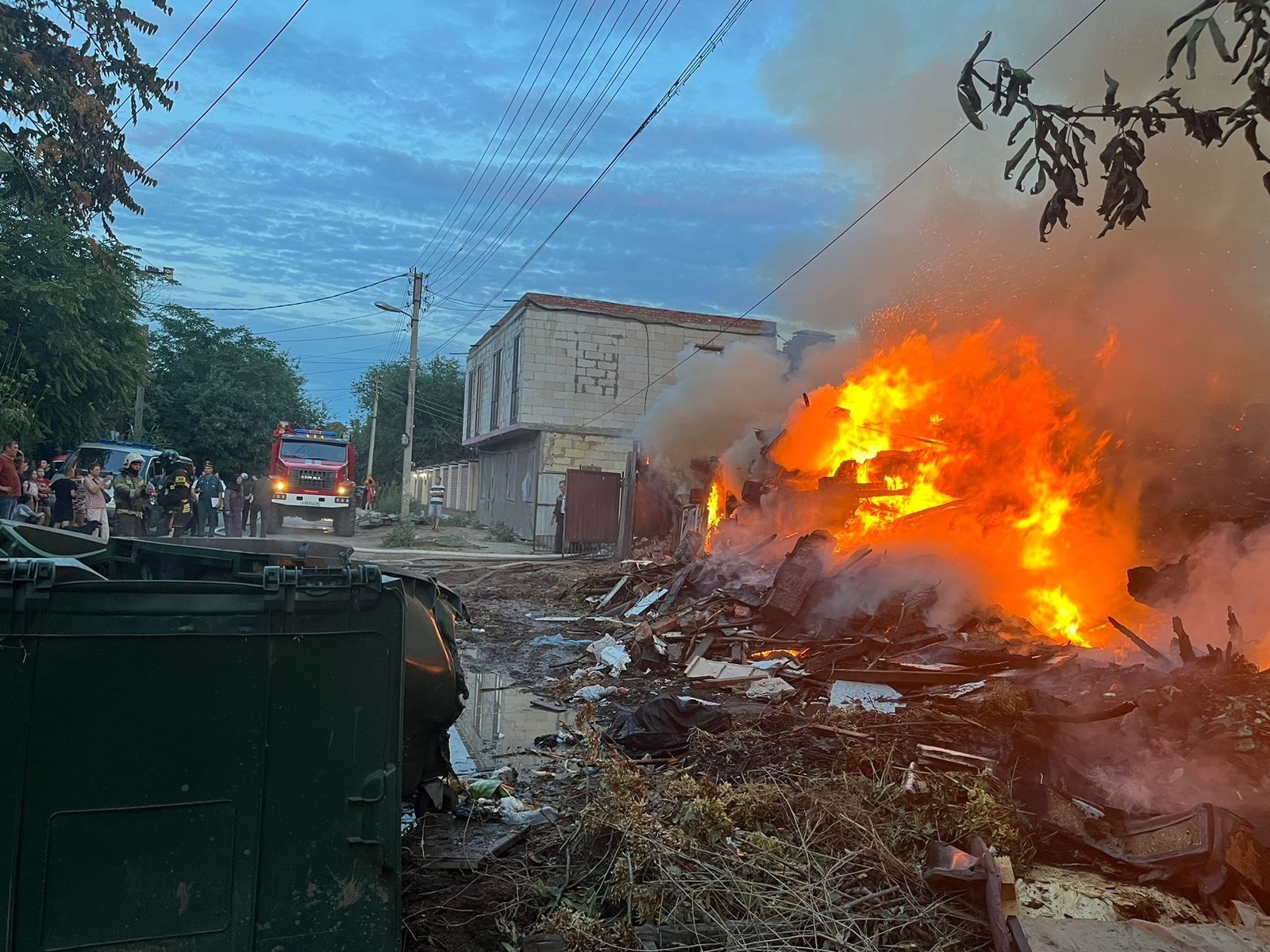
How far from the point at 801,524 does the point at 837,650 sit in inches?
190

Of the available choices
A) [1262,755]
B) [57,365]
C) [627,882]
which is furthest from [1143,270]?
[57,365]

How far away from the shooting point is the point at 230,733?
7.75 feet

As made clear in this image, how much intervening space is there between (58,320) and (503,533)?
15.4 m

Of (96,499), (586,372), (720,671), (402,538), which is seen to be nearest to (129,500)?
(96,499)

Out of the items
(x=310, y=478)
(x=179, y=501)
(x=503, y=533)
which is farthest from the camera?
(x=503, y=533)

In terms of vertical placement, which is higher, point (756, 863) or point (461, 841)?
point (756, 863)

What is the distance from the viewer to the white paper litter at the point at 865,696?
6660 mm

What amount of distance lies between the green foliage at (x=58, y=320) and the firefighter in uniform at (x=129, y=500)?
4220 mm

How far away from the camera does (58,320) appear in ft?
58.0

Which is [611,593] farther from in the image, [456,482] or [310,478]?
[456,482]

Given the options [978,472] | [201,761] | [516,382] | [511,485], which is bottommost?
[201,761]

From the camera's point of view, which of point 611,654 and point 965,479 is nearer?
point 611,654

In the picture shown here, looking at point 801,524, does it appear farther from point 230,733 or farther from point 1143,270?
point 230,733

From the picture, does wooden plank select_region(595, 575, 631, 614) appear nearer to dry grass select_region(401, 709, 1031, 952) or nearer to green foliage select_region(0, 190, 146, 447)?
dry grass select_region(401, 709, 1031, 952)
